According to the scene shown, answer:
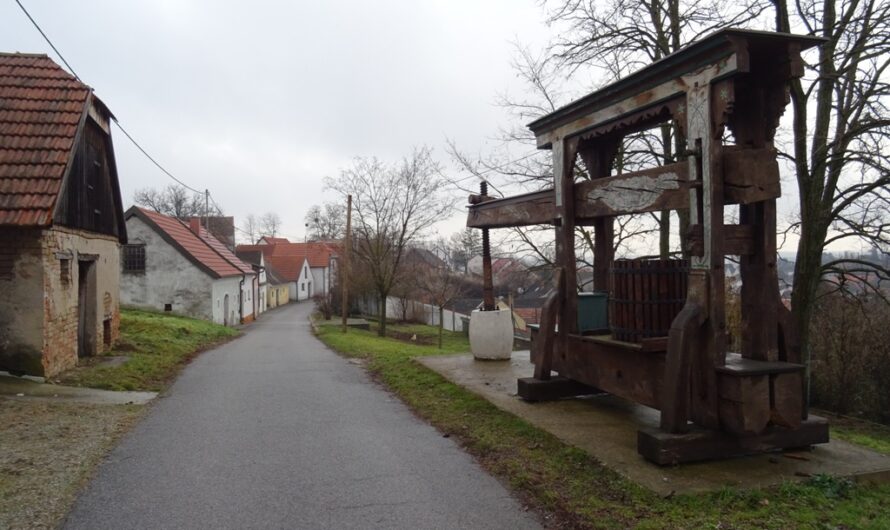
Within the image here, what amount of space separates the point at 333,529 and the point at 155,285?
3075cm

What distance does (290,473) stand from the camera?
5453mm

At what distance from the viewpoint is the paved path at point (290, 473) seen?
4.41 m

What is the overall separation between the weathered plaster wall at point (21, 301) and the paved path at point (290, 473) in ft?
9.25

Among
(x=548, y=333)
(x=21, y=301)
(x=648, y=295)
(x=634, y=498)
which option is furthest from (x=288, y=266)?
(x=634, y=498)

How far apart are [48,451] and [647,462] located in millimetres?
5741

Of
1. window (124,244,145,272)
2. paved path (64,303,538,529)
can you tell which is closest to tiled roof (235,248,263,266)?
window (124,244,145,272)

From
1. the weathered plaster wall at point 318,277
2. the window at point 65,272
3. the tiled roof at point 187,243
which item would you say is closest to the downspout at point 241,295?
the tiled roof at point 187,243

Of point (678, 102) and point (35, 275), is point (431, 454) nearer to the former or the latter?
point (678, 102)

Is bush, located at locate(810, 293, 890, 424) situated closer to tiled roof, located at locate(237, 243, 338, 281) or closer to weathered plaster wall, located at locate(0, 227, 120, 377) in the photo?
weathered plaster wall, located at locate(0, 227, 120, 377)

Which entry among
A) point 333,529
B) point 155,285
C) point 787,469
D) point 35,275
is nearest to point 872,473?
point 787,469

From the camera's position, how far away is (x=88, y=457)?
6016 mm

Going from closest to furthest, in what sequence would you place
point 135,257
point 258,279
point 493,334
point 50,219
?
point 50,219, point 493,334, point 135,257, point 258,279

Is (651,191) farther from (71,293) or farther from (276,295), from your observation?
(276,295)

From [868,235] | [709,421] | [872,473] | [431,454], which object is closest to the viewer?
[872,473]
